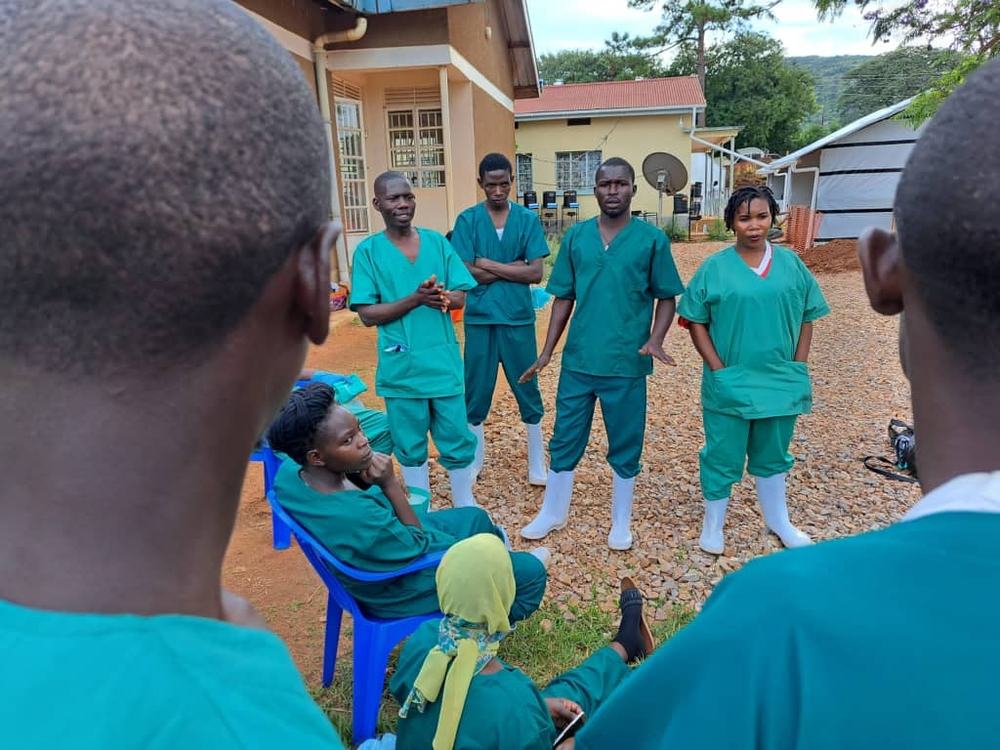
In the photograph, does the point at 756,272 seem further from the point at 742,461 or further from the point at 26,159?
the point at 26,159

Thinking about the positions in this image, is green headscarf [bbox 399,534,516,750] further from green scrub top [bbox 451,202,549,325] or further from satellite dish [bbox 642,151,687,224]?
satellite dish [bbox 642,151,687,224]

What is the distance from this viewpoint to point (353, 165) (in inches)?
390

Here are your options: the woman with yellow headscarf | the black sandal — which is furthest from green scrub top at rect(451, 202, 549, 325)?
the woman with yellow headscarf

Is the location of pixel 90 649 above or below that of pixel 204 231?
below

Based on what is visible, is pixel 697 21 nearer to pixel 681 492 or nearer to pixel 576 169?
pixel 576 169

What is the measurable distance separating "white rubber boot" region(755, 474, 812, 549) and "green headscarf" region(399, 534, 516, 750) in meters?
2.11

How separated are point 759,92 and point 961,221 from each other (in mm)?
38470

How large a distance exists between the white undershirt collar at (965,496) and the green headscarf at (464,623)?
4.24 feet

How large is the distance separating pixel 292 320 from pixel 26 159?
0.27m

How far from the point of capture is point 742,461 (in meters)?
3.48

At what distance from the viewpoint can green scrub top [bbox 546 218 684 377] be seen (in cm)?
353

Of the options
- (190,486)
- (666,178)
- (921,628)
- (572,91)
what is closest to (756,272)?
(921,628)

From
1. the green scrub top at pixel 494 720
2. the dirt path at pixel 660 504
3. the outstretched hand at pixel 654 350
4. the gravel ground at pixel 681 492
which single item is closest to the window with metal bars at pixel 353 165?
the dirt path at pixel 660 504

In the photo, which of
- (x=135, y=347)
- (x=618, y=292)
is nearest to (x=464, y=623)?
(x=135, y=347)
